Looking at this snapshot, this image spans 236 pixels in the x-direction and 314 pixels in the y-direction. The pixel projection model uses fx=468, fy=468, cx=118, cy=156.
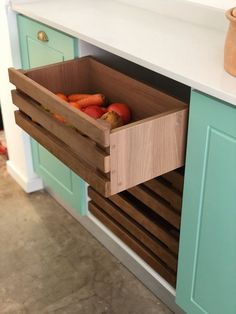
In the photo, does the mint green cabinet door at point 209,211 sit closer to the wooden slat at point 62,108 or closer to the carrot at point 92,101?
the wooden slat at point 62,108

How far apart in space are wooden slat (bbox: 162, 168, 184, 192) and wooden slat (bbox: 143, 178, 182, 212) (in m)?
0.02

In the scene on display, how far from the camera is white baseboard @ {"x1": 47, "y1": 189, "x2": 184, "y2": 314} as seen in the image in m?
1.63

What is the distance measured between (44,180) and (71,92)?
0.62 m

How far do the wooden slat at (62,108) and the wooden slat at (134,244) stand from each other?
58cm

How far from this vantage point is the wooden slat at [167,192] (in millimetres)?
1387

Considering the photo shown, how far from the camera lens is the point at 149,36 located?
4.88 feet

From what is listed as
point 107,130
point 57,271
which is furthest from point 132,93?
point 57,271

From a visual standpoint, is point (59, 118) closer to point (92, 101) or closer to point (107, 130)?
point (92, 101)

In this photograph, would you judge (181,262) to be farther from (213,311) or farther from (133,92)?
(133,92)

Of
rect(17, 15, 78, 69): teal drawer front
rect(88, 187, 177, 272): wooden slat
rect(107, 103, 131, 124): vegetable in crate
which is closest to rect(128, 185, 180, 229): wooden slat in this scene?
rect(88, 187, 177, 272): wooden slat

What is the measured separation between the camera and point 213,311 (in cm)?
136

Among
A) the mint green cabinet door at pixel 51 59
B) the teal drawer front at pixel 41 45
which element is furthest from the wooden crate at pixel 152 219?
the teal drawer front at pixel 41 45

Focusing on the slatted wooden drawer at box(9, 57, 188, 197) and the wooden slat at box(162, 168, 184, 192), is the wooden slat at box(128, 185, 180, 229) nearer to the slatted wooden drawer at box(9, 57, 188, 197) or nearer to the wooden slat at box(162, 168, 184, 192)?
the wooden slat at box(162, 168, 184, 192)

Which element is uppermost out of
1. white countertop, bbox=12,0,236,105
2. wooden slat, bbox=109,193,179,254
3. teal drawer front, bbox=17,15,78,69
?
white countertop, bbox=12,0,236,105
